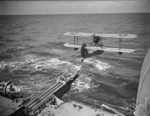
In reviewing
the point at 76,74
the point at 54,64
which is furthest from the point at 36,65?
the point at 76,74

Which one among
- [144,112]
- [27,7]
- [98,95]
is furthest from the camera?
[98,95]

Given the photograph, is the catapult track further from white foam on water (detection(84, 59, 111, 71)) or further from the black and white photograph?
white foam on water (detection(84, 59, 111, 71))

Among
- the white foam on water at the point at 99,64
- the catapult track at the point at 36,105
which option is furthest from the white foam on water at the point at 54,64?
the catapult track at the point at 36,105

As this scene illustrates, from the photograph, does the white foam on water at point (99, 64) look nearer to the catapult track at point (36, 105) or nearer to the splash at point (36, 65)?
the splash at point (36, 65)

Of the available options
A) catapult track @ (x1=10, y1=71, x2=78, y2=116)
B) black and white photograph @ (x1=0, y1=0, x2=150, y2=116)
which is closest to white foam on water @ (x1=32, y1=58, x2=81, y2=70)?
black and white photograph @ (x1=0, y1=0, x2=150, y2=116)

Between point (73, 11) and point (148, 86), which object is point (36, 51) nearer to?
point (73, 11)

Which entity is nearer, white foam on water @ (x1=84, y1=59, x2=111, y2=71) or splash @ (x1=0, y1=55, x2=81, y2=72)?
splash @ (x1=0, y1=55, x2=81, y2=72)

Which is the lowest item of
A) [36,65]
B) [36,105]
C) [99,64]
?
[36,105]

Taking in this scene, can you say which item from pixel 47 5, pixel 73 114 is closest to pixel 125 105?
pixel 73 114

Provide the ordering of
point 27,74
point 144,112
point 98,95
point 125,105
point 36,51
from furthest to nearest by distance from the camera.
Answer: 1. point 36,51
2. point 27,74
3. point 98,95
4. point 125,105
5. point 144,112

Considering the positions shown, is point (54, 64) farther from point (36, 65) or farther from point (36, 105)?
point (36, 105)

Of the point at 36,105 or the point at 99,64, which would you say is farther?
the point at 99,64
